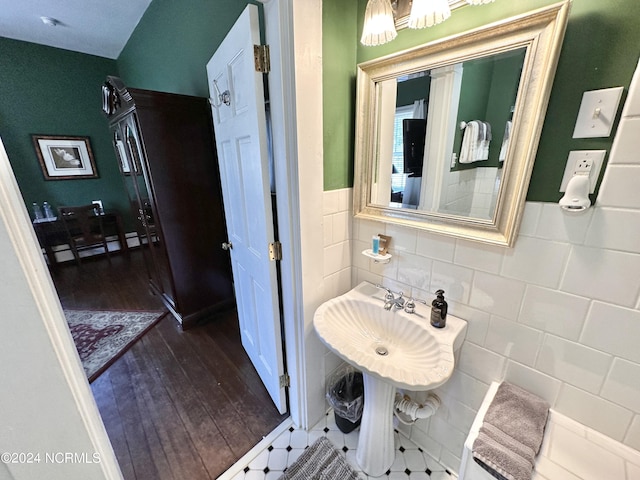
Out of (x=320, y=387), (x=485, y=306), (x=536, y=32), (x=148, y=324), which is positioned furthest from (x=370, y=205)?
(x=148, y=324)

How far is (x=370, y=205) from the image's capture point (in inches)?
47.2

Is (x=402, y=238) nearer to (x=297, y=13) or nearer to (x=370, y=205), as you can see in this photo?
(x=370, y=205)

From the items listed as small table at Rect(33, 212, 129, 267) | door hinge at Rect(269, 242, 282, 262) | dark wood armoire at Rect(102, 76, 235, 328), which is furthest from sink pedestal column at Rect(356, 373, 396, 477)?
small table at Rect(33, 212, 129, 267)

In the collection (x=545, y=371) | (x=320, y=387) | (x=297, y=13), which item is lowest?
(x=320, y=387)

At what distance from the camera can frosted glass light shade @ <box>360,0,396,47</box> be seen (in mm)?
856

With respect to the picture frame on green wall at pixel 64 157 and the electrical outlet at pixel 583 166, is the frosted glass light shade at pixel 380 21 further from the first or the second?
the picture frame on green wall at pixel 64 157

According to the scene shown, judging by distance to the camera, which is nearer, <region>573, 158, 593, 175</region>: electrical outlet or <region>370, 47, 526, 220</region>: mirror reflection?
<region>573, 158, 593, 175</region>: electrical outlet

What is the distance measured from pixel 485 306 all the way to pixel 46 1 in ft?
13.0

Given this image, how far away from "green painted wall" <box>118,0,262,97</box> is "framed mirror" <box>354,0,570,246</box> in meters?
1.02

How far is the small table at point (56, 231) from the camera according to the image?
128 inches

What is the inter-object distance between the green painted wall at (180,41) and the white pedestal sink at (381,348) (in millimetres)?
1658

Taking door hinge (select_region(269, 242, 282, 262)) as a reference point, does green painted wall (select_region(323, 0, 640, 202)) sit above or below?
above

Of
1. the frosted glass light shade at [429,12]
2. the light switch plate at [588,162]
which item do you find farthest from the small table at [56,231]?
the light switch plate at [588,162]

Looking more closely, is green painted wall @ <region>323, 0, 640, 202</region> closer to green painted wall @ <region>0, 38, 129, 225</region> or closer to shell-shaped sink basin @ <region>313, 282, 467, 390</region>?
shell-shaped sink basin @ <region>313, 282, 467, 390</region>
